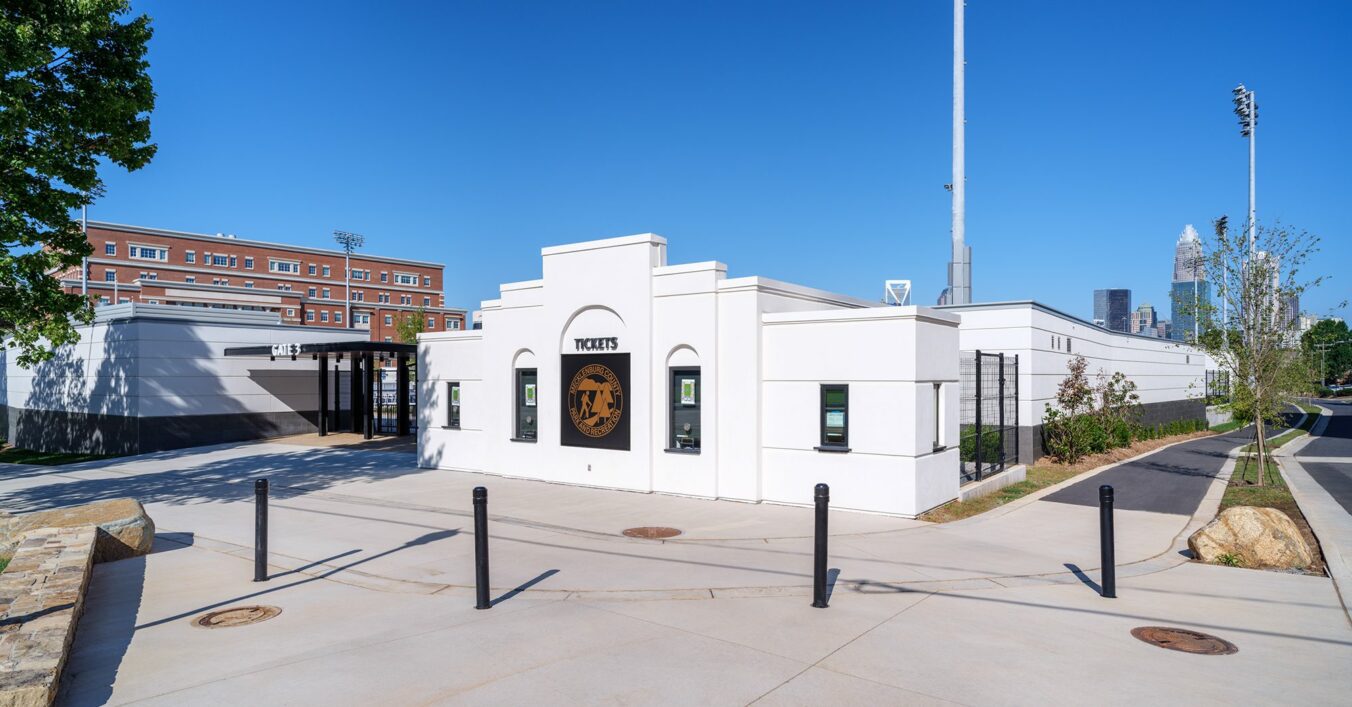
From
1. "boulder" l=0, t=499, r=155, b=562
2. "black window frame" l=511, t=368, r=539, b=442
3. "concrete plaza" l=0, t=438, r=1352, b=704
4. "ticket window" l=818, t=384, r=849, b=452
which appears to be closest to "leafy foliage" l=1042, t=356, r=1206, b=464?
"concrete plaza" l=0, t=438, r=1352, b=704

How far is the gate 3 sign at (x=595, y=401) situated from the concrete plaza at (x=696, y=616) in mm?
2754

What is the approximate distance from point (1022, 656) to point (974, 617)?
41.1 inches

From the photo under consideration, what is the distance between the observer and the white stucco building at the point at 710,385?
41.4ft

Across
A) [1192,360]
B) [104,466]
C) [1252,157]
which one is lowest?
[104,466]

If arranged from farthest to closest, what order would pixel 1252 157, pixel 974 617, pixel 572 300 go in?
1. pixel 1252 157
2. pixel 572 300
3. pixel 974 617

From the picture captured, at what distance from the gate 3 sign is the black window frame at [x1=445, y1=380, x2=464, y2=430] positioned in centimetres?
414

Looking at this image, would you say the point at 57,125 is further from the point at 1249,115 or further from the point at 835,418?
the point at 1249,115

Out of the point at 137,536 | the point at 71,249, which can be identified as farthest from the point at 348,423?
the point at 137,536

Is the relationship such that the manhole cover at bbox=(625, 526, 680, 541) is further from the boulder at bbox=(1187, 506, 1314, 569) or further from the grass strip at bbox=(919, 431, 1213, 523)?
the boulder at bbox=(1187, 506, 1314, 569)

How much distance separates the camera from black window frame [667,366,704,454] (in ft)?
47.1

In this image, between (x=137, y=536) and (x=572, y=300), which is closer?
(x=137, y=536)

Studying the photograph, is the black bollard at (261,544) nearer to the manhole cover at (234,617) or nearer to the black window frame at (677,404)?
the manhole cover at (234,617)

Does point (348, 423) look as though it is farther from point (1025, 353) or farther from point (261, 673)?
point (261, 673)

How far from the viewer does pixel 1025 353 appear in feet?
61.7
